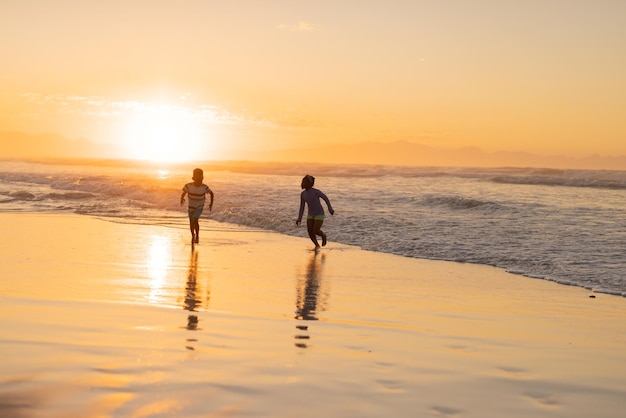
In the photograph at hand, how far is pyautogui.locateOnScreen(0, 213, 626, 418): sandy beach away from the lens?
489 cm

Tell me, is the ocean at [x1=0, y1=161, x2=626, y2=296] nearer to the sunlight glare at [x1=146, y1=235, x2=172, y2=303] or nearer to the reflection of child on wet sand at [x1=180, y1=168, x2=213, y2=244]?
the reflection of child on wet sand at [x1=180, y1=168, x2=213, y2=244]

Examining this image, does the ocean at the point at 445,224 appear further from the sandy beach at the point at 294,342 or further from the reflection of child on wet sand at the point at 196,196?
the sandy beach at the point at 294,342

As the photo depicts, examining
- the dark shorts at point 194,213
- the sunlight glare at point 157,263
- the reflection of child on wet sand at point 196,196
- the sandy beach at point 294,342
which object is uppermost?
the reflection of child on wet sand at point 196,196

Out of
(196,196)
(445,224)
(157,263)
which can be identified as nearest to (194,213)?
(196,196)

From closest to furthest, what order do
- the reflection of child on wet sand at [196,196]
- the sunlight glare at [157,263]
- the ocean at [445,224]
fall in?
the sunlight glare at [157,263]
the ocean at [445,224]
the reflection of child on wet sand at [196,196]

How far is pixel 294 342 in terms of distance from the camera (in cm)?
685

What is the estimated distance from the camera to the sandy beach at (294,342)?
4887 mm

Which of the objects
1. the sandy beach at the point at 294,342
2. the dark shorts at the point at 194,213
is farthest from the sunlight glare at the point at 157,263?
the dark shorts at the point at 194,213

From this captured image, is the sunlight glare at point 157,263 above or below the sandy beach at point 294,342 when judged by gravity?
below

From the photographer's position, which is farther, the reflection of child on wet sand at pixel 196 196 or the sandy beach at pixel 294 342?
the reflection of child on wet sand at pixel 196 196

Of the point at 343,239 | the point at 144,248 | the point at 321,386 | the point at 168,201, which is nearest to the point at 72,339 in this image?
the point at 321,386

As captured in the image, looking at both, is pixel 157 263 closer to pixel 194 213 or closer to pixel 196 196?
pixel 194 213

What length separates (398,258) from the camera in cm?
1559

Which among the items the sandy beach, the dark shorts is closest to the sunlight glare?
the sandy beach
